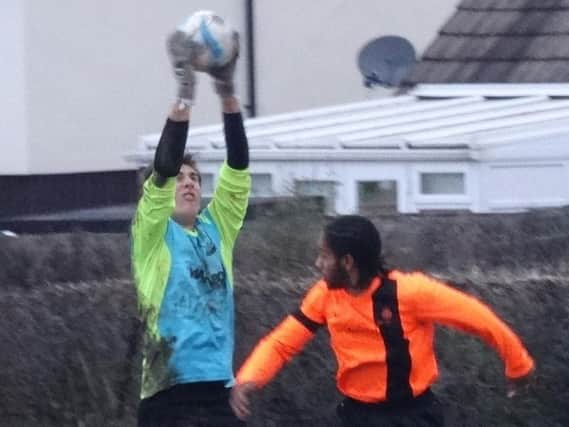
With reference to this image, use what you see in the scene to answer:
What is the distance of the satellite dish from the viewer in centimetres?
1691

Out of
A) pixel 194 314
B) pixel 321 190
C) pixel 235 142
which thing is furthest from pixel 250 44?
pixel 194 314

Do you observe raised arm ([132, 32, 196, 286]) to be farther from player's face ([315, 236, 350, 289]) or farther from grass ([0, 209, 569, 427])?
grass ([0, 209, 569, 427])

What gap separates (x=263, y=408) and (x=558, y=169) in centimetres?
662

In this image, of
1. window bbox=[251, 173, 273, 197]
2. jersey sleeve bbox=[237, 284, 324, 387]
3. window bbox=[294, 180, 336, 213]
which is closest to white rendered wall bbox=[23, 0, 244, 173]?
window bbox=[251, 173, 273, 197]

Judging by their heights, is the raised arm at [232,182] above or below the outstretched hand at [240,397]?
above

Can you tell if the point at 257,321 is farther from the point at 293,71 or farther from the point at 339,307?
the point at 293,71

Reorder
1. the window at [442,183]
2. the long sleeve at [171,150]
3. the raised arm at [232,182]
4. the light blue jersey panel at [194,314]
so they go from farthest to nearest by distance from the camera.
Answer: the window at [442,183] → the raised arm at [232,182] → the light blue jersey panel at [194,314] → the long sleeve at [171,150]

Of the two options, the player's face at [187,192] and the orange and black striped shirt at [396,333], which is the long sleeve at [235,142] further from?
the orange and black striped shirt at [396,333]

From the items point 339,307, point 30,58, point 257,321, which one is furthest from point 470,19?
point 339,307

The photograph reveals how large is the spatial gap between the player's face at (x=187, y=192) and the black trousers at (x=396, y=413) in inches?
32.5

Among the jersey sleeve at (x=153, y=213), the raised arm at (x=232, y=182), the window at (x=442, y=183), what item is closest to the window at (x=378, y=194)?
the window at (x=442, y=183)

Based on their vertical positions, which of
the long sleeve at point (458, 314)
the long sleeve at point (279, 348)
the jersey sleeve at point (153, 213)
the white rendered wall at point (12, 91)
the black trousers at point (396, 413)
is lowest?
the black trousers at point (396, 413)

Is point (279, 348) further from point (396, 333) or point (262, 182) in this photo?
point (262, 182)

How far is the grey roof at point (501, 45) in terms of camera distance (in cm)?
1529
